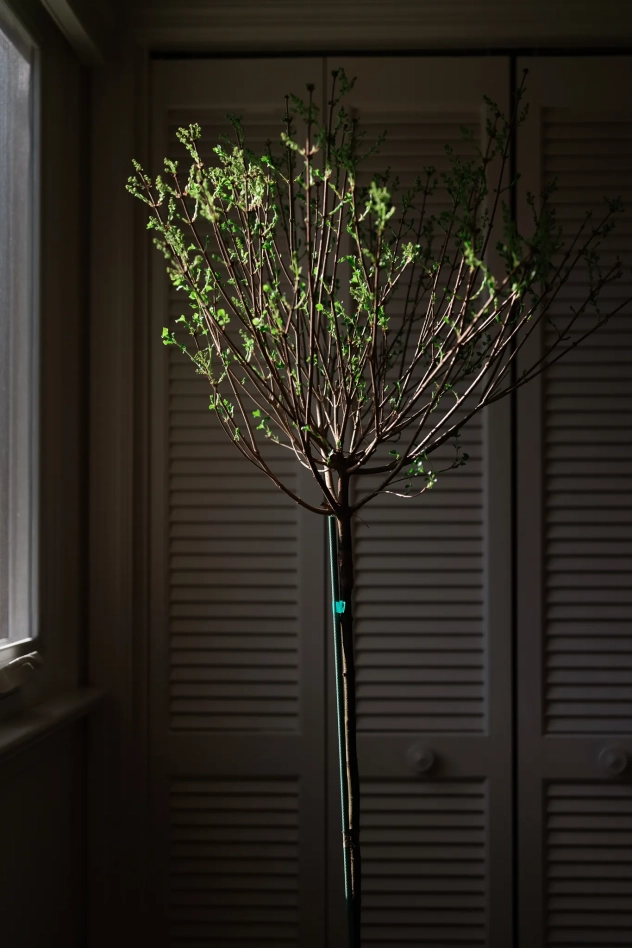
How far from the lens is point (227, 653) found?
1.72m

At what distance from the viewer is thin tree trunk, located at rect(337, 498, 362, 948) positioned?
1045 millimetres

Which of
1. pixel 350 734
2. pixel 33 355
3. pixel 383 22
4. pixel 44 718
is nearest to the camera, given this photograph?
pixel 350 734

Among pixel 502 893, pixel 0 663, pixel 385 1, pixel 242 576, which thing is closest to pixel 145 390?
pixel 242 576

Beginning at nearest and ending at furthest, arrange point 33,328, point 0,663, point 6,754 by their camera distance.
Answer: point 6,754, point 0,663, point 33,328

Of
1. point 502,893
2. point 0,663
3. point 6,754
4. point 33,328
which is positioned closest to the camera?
point 6,754

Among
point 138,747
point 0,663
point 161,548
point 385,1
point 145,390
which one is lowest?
point 138,747

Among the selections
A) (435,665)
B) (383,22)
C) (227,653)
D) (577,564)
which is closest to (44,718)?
(227,653)

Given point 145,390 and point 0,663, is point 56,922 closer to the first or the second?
point 0,663

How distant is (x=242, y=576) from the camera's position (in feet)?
5.66

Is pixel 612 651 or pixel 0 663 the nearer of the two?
pixel 0 663

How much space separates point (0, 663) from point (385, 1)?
145 cm

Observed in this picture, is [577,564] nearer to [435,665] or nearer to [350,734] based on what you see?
[435,665]

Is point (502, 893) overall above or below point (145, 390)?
below

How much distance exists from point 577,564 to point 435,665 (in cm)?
36
